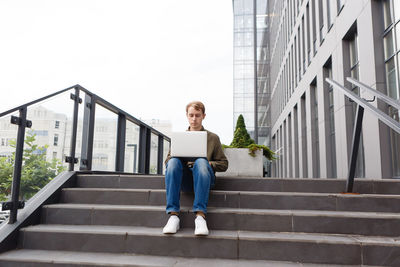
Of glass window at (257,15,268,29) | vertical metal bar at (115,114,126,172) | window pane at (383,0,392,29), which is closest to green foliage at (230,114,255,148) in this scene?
vertical metal bar at (115,114,126,172)

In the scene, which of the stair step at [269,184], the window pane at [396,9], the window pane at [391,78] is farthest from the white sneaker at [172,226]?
the window pane at [396,9]

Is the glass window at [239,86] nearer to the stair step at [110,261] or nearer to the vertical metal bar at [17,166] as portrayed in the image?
the vertical metal bar at [17,166]

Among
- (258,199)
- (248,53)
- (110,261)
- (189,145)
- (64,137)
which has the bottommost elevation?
(110,261)

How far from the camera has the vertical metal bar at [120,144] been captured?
19.6 ft

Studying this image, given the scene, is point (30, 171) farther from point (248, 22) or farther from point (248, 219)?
point (248, 22)

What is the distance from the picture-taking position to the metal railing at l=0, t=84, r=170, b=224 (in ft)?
10.2

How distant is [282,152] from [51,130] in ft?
62.8

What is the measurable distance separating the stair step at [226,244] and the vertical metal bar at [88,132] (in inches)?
68.6

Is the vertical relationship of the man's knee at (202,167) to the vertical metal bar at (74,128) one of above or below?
below

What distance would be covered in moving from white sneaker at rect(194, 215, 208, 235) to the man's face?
1182mm

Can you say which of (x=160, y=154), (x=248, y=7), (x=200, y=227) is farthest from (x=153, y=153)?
(x=248, y=7)

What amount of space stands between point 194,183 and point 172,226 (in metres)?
0.49

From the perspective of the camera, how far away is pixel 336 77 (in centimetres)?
979

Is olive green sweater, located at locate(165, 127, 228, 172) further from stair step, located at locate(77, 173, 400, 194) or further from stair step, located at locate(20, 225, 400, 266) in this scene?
→ stair step, located at locate(20, 225, 400, 266)
